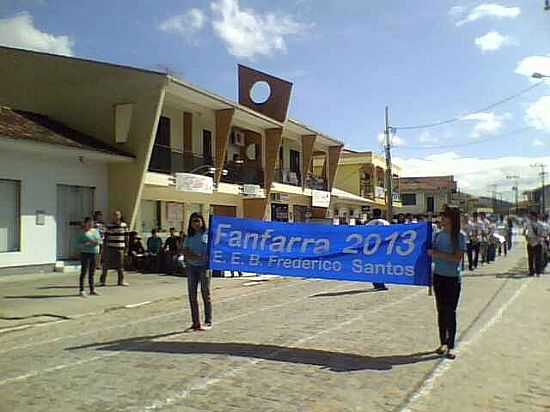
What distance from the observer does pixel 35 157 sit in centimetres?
2005

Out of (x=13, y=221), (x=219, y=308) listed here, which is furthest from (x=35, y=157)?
(x=219, y=308)

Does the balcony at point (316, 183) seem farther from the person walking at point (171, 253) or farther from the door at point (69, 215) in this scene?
the door at point (69, 215)

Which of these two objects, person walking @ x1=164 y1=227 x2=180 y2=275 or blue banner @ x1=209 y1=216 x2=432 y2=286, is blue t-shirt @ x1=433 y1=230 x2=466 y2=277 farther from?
person walking @ x1=164 y1=227 x2=180 y2=275

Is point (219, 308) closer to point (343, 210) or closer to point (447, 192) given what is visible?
point (343, 210)

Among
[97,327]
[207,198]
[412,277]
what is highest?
[207,198]

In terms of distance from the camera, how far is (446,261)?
835cm

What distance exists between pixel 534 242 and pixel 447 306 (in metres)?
12.6

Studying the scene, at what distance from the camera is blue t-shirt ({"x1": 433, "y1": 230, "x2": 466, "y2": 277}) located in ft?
27.4

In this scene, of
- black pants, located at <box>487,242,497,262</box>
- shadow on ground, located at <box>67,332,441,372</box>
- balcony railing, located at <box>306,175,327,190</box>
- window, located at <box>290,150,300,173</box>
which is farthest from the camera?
window, located at <box>290,150,300,173</box>

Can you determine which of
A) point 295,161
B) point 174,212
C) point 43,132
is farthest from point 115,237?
point 295,161

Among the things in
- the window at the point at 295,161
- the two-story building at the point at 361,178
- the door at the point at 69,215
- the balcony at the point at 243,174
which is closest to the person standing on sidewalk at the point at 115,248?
the door at the point at 69,215

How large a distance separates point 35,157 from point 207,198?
1108cm

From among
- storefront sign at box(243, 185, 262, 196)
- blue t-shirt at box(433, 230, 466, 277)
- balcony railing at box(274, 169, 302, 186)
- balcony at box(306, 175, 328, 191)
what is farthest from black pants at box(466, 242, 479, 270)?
balcony at box(306, 175, 328, 191)

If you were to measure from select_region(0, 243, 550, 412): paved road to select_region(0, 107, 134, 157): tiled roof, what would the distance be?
286 inches
